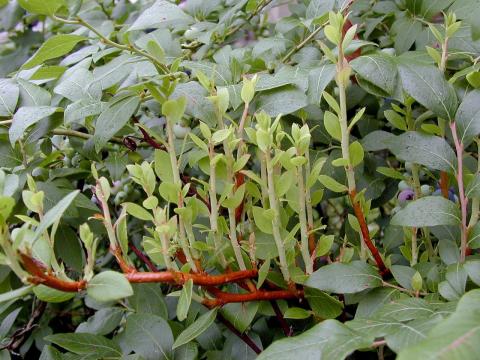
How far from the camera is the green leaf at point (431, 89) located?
0.56 metres

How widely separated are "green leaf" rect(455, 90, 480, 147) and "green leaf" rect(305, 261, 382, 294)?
0.16 meters

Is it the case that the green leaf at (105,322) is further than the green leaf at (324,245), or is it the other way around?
the green leaf at (105,322)

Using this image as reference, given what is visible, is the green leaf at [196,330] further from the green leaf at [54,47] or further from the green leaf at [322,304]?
the green leaf at [54,47]

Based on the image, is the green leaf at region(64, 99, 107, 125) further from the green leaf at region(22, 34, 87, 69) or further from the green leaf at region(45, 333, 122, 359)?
the green leaf at region(45, 333, 122, 359)

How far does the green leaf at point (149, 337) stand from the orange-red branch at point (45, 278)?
6.0 inches

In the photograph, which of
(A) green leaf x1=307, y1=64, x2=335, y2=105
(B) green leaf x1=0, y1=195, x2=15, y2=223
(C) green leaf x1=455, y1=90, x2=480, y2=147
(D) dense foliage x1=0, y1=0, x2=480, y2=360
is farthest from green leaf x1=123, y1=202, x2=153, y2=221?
(C) green leaf x1=455, y1=90, x2=480, y2=147

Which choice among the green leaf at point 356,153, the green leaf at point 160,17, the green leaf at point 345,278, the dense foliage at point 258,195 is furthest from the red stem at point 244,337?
the green leaf at point 160,17

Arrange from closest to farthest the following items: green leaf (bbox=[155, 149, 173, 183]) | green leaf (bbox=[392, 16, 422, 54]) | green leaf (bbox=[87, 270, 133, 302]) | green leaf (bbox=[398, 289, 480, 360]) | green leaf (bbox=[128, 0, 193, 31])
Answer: green leaf (bbox=[398, 289, 480, 360]) → green leaf (bbox=[87, 270, 133, 302]) → green leaf (bbox=[155, 149, 173, 183]) → green leaf (bbox=[128, 0, 193, 31]) → green leaf (bbox=[392, 16, 422, 54])

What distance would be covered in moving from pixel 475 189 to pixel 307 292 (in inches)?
7.3

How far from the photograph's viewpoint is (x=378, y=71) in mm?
586

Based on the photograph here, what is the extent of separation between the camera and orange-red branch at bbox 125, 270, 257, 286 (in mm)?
464

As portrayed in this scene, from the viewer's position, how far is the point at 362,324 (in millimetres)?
411

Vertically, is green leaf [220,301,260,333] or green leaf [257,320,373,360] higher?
green leaf [257,320,373,360]

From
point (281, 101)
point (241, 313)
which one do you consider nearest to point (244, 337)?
point (241, 313)
